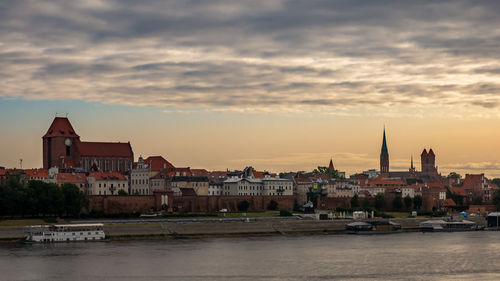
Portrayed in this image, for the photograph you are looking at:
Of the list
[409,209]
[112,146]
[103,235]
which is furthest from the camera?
[112,146]

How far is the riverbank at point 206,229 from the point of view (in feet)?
316

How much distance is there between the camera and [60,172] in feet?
534

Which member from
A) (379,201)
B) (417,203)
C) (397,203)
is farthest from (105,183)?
(417,203)

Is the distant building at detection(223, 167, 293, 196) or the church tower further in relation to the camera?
the church tower

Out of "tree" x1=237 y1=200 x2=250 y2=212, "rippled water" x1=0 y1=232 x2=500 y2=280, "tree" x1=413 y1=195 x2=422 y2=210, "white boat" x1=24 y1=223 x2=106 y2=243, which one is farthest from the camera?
"tree" x1=413 y1=195 x2=422 y2=210

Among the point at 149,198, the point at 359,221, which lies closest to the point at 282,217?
the point at 359,221

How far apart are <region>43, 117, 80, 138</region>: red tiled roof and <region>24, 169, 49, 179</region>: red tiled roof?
33.4 feet

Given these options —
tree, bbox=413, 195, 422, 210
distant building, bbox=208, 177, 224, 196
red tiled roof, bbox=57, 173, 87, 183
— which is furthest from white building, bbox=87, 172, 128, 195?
tree, bbox=413, 195, 422, 210

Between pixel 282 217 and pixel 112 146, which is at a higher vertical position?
pixel 112 146

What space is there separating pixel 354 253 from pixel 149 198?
59.5m

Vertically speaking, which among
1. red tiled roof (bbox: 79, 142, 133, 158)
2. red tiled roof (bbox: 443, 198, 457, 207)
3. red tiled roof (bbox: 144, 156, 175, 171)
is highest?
red tiled roof (bbox: 79, 142, 133, 158)

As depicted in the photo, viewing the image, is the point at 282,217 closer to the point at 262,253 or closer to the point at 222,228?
the point at 222,228

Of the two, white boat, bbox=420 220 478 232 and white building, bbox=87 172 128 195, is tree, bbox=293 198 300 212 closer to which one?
white building, bbox=87 172 128 195

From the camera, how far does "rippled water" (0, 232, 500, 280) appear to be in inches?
2534
